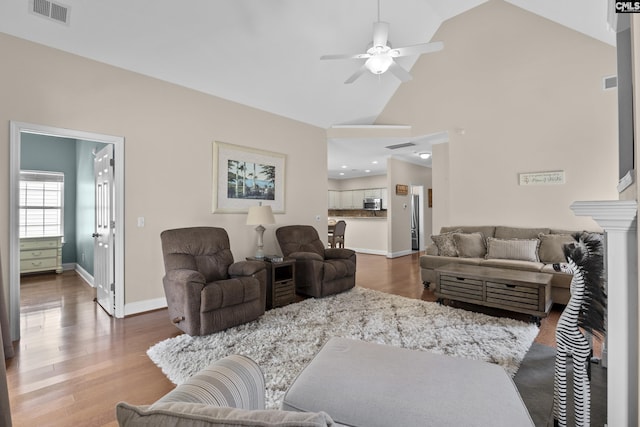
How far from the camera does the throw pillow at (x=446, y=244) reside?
4738 mm

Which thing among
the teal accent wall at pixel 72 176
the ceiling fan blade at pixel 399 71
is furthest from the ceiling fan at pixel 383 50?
the teal accent wall at pixel 72 176

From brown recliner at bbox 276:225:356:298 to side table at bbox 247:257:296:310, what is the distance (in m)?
0.20

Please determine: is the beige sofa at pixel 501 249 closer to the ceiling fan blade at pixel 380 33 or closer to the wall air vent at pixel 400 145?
the wall air vent at pixel 400 145

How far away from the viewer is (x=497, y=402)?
118 cm

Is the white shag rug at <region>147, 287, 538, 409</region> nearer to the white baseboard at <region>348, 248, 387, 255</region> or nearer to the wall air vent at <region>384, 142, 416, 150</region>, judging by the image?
the wall air vent at <region>384, 142, 416, 150</region>

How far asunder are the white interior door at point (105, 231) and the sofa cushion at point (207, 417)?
3520 millimetres

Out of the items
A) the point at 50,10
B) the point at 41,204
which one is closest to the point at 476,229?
the point at 50,10

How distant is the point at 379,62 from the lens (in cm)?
332

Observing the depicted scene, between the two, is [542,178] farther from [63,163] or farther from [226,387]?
[63,163]

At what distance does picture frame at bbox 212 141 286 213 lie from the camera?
13.9 ft

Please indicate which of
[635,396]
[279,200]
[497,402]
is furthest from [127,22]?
[635,396]

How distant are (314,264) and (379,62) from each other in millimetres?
2490

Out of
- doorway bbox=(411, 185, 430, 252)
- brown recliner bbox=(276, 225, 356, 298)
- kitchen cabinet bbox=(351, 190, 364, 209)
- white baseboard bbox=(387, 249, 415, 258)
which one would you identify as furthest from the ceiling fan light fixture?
kitchen cabinet bbox=(351, 190, 364, 209)

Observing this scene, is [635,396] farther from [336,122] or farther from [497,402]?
[336,122]
